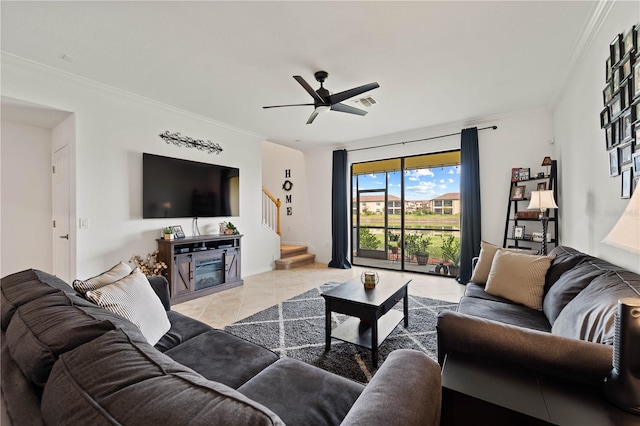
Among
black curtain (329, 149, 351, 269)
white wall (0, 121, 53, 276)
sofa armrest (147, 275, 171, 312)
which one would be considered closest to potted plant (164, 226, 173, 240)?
white wall (0, 121, 53, 276)

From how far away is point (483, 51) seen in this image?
2.55 m

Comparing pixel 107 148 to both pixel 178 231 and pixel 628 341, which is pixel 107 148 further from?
pixel 628 341

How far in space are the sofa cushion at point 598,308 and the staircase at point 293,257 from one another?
4.46 meters

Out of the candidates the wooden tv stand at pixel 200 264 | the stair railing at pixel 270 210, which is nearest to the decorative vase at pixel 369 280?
the wooden tv stand at pixel 200 264

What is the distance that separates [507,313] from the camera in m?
1.95

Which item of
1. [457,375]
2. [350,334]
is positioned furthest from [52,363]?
[350,334]

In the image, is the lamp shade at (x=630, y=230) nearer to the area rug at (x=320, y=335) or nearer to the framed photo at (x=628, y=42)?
the framed photo at (x=628, y=42)

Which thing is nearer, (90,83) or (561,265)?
(561,265)

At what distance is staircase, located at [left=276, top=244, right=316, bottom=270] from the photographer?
555 cm

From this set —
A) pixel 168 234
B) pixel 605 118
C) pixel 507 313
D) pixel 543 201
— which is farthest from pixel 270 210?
pixel 605 118

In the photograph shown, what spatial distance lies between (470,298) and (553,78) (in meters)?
2.74

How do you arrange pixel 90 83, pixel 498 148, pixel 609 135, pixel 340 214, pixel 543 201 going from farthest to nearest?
pixel 340 214
pixel 498 148
pixel 543 201
pixel 90 83
pixel 609 135

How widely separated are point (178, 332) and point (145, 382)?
1.24 meters

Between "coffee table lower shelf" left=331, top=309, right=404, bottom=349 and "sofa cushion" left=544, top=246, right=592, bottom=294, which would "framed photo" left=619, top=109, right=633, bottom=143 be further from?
"coffee table lower shelf" left=331, top=309, right=404, bottom=349
